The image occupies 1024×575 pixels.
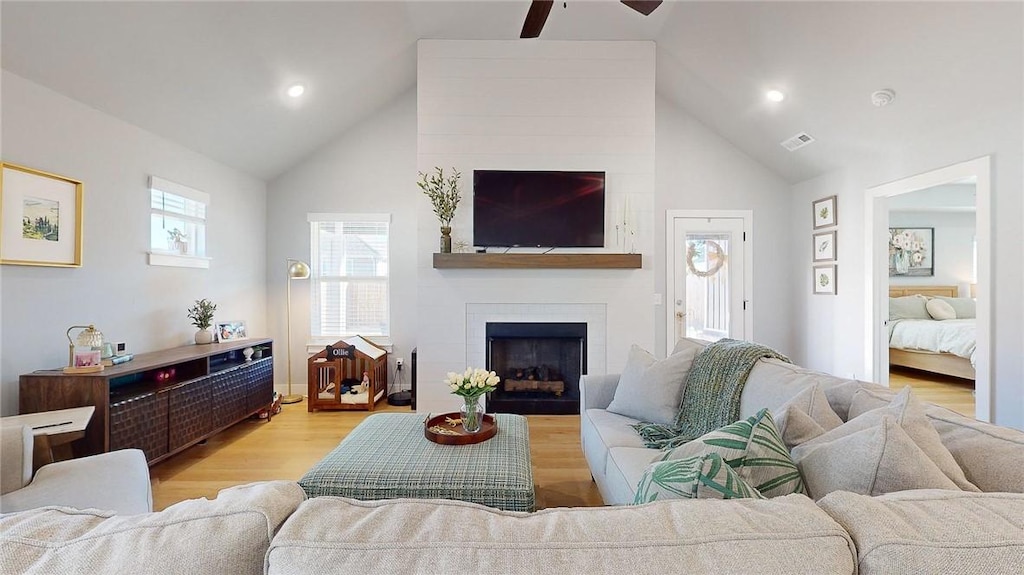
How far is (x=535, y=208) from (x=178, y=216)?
2.92 m

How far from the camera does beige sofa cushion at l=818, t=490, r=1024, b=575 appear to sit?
1.99ft

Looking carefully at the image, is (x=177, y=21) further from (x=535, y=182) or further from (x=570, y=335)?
(x=570, y=335)

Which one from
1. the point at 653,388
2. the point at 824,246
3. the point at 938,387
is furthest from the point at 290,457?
the point at 938,387

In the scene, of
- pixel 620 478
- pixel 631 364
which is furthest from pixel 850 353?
pixel 620 478

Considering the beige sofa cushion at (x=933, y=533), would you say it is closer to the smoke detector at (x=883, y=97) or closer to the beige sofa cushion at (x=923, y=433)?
the beige sofa cushion at (x=923, y=433)

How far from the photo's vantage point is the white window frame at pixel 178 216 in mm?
3361

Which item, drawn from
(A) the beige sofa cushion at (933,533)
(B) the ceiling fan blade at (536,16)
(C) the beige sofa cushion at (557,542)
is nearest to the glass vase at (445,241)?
(B) the ceiling fan blade at (536,16)

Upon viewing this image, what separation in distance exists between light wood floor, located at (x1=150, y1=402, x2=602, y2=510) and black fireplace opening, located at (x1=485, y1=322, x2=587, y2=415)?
15 cm

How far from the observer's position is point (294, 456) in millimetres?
3146

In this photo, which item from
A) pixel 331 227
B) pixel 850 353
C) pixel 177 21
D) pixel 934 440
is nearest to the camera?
pixel 934 440

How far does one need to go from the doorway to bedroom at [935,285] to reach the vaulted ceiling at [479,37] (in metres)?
0.62

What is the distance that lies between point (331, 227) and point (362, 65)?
1740 mm

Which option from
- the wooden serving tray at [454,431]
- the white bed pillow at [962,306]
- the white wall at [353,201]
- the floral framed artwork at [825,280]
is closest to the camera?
the wooden serving tray at [454,431]

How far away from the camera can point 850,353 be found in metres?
4.26
